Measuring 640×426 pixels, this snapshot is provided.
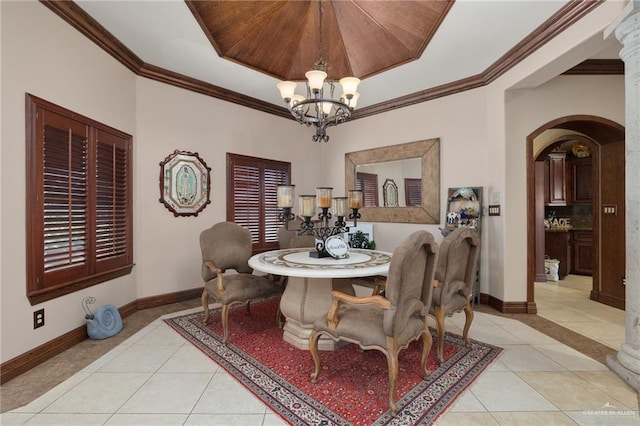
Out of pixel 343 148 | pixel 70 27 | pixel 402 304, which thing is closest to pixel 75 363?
pixel 402 304

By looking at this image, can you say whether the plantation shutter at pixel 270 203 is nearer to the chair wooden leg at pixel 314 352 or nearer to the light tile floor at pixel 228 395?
the light tile floor at pixel 228 395

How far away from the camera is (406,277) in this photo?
1790 millimetres

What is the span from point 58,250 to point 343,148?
4.26m

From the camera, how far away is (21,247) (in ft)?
7.47

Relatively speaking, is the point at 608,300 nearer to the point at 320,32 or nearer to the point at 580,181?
the point at 580,181

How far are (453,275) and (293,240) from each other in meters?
1.94

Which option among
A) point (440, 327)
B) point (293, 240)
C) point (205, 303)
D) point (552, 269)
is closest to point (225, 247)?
point (205, 303)

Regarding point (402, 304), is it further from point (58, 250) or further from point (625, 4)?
point (58, 250)

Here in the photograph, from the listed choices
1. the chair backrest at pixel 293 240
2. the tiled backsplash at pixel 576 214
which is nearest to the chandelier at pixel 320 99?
the chair backrest at pixel 293 240

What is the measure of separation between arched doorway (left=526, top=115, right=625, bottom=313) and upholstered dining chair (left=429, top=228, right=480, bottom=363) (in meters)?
1.69

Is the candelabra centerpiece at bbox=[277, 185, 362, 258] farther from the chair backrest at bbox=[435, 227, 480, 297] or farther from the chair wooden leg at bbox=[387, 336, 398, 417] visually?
the chair wooden leg at bbox=[387, 336, 398, 417]

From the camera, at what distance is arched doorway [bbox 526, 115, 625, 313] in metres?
3.70

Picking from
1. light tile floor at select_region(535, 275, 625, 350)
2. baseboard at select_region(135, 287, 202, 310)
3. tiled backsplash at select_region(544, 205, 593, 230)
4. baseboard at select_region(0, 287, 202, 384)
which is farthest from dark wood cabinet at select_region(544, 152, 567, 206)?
baseboard at select_region(0, 287, 202, 384)

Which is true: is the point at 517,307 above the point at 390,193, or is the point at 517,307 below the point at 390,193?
below
